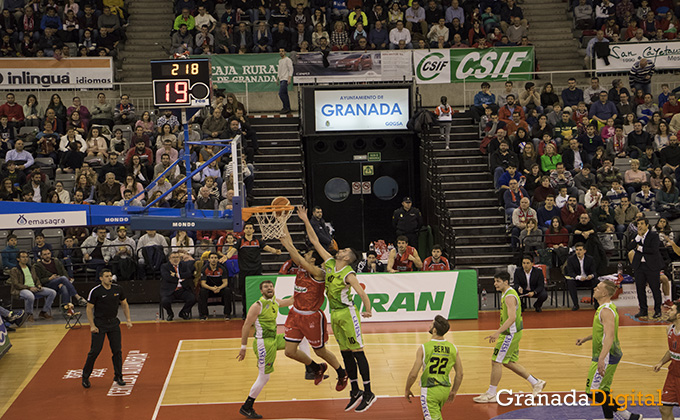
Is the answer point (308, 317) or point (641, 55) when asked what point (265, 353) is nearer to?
point (308, 317)

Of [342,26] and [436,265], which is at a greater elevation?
[342,26]

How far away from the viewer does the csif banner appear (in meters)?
25.6

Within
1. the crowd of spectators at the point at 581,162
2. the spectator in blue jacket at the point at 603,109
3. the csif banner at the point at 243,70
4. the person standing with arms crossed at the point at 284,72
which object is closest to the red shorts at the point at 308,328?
the crowd of spectators at the point at 581,162

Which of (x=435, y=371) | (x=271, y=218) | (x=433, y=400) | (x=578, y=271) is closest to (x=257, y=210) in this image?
(x=271, y=218)

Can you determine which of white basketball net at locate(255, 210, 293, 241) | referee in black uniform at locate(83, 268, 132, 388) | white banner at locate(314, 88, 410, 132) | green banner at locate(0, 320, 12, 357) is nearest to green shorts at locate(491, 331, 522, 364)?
white basketball net at locate(255, 210, 293, 241)

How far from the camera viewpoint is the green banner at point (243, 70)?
25625 mm

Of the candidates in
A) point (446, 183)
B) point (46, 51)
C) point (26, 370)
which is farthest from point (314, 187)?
point (26, 370)

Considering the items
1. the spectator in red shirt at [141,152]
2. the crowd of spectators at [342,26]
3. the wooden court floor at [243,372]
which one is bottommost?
the wooden court floor at [243,372]

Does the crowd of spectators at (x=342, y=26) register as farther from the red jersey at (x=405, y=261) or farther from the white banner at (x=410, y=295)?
the white banner at (x=410, y=295)

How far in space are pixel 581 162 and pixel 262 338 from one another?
1344 cm

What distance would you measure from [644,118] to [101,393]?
57.5 ft

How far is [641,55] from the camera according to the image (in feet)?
86.8

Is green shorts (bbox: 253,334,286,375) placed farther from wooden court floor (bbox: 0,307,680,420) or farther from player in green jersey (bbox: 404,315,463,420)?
player in green jersey (bbox: 404,315,463,420)

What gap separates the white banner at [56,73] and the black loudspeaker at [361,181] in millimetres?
6477
